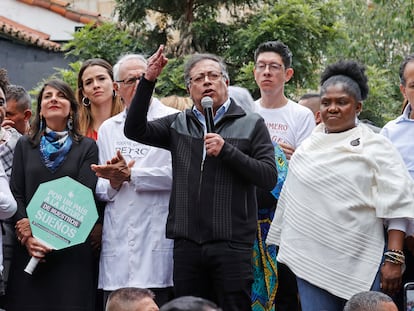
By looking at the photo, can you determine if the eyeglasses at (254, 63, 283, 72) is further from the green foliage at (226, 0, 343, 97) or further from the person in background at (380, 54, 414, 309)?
the green foliage at (226, 0, 343, 97)

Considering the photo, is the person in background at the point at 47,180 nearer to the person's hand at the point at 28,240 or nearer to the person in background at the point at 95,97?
the person's hand at the point at 28,240

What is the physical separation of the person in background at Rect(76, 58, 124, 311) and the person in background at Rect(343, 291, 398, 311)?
2.92m

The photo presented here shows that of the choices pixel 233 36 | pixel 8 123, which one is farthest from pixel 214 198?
pixel 233 36

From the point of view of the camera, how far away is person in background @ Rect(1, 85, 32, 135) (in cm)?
725

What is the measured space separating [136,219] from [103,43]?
24.9ft

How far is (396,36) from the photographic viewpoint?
16078mm

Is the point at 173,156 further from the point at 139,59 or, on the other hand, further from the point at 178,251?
the point at 139,59

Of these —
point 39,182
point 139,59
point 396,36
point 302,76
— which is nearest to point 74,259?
point 39,182

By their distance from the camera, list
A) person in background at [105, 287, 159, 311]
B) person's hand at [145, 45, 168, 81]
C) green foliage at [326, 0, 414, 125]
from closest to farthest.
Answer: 1. person in background at [105, 287, 159, 311]
2. person's hand at [145, 45, 168, 81]
3. green foliage at [326, 0, 414, 125]

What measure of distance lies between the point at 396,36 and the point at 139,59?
1042 centimetres

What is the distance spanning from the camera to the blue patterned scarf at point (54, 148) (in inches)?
247

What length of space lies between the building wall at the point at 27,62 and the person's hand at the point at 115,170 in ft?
35.5

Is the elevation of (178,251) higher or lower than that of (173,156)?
lower

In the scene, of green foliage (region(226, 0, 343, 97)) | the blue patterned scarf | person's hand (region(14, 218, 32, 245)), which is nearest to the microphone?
the blue patterned scarf
